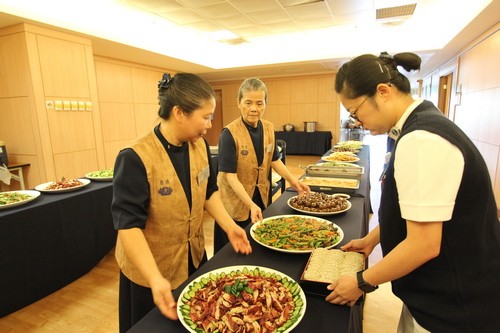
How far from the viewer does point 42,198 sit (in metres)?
2.25

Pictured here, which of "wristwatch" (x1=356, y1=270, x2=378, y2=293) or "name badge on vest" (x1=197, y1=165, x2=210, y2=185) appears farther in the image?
"name badge on vest" (x1=197, y1=165, x2=210, y2=185)

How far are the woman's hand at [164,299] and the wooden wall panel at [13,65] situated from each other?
4312 mm

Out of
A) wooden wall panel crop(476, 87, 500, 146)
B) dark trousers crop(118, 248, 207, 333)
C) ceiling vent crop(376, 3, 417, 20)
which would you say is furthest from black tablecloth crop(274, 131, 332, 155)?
dark trousers crop(118, 248, 207, 333)

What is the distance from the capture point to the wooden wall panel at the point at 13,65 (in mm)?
3924

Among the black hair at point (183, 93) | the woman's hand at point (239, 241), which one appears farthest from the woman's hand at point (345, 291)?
the black hair at point (183, 93)

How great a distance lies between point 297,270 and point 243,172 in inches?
39.2

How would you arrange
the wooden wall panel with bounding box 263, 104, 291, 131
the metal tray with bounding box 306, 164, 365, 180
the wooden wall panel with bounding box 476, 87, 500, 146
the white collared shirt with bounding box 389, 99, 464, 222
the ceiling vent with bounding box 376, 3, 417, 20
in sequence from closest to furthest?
the white collared shirt with bounding box 389, 99, 464, 222 < the metal tray with bounding box 306, 164, 365, 180 < the wooden wall panel with bounding box 476, 87, 500, 146 < the ceiling vent with bounding box 376, 3, 417, 20 < the wooden wall panel with bounding box 263, 104, 291, 131

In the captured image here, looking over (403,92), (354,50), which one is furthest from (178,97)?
(354,50)

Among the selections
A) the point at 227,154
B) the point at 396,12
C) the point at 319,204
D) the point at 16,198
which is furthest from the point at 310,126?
the point at 16,198

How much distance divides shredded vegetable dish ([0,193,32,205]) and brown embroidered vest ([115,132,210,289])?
4.40 feet

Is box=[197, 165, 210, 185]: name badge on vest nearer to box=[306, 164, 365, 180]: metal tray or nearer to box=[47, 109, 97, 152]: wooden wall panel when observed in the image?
box=[306, 164, 365, 180]: metal tray

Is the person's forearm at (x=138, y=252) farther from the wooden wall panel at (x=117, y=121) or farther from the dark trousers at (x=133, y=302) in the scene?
the wooden wall panel at (x=117, y=121)

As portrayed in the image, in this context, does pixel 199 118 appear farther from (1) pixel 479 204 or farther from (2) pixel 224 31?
(2) pixel 224 31

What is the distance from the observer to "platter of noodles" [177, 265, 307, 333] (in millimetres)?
736
